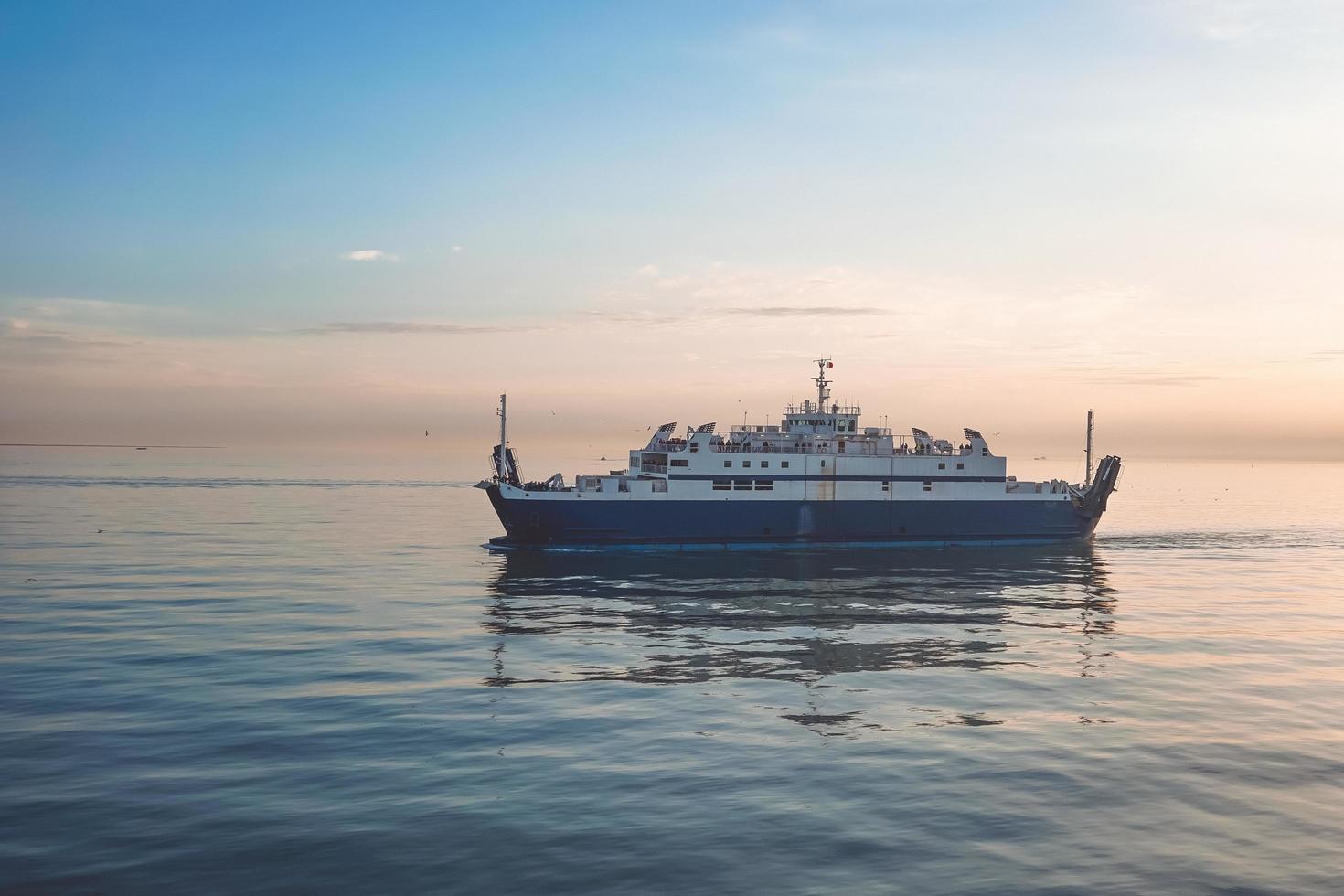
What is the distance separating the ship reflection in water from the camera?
1126 inches

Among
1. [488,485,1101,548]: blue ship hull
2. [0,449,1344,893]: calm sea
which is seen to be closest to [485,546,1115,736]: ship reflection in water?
[0,449,1344,893]: calm sea

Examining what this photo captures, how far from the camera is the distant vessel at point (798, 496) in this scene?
64000 mm

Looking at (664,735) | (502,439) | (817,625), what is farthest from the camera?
(502,439)

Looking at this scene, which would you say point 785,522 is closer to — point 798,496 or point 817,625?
point 798,496

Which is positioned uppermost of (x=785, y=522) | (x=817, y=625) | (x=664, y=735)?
(x=785, y=522)

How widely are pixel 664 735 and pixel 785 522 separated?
4528 cm

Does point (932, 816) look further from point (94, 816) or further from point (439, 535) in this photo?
point (439, 535)

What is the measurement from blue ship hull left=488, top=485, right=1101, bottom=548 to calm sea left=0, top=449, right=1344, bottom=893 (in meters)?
11.5

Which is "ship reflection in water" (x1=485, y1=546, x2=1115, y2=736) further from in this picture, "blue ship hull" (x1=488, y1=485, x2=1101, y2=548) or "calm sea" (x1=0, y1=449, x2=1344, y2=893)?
"blue ship hull" (x1=488, y1=485, x2=1101, y2=548)

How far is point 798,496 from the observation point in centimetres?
6769

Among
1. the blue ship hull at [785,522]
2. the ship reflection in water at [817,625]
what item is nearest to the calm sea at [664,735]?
the ship reflection in water at [817,625]

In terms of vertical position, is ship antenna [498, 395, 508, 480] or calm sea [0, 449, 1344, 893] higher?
ship antenna [498, 395, 508, 480]

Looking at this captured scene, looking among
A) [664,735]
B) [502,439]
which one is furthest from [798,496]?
[664,735]

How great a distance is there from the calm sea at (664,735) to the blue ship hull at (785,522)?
37.8 feet
